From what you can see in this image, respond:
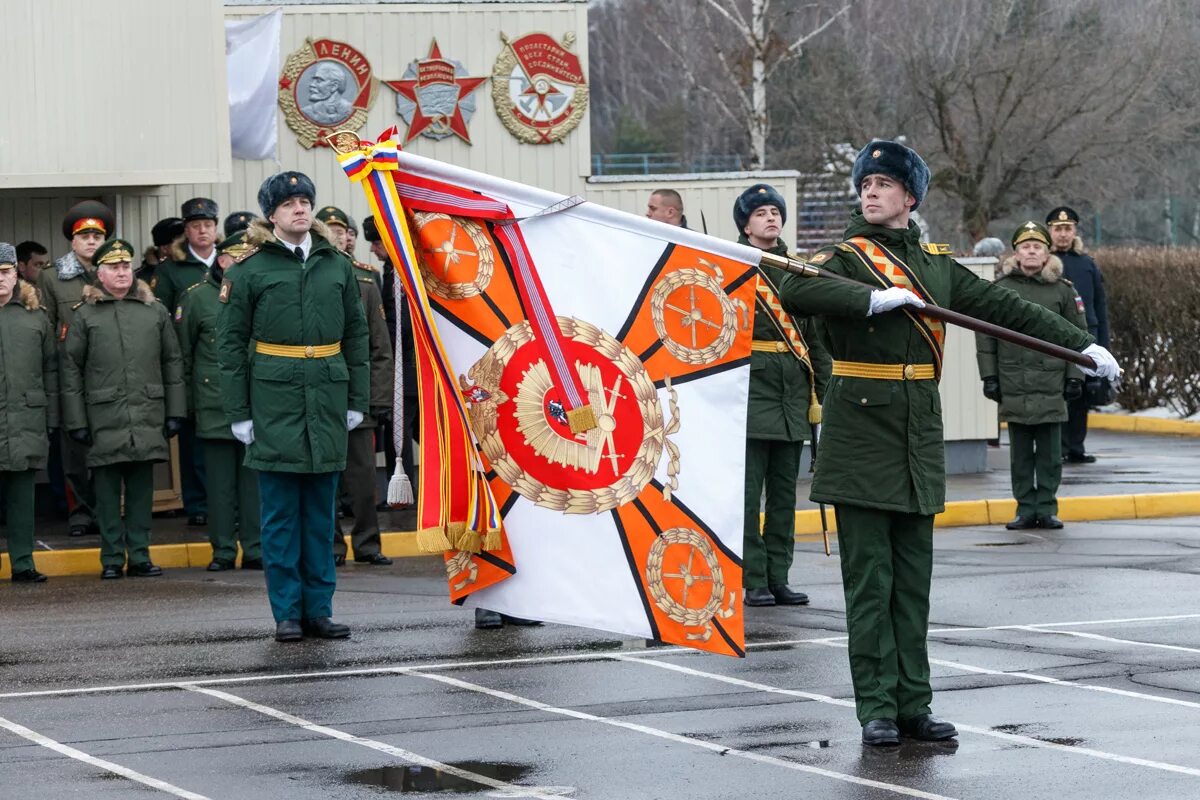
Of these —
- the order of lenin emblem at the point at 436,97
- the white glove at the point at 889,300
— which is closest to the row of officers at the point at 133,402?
the order of lenin emblem at the point at 436,97

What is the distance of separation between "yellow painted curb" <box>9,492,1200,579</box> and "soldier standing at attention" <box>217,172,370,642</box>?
3276mm

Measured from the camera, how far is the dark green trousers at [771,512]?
36.3ft

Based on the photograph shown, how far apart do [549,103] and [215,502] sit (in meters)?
5.29

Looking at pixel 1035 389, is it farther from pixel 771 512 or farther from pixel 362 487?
pixel 362 487

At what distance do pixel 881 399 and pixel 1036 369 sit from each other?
22.8ft

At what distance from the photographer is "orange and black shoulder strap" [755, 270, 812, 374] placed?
432 inches

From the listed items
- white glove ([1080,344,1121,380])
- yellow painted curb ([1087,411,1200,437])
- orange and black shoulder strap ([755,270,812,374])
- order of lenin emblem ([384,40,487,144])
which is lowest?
yellow painted curb ([1087,411,1200,437])

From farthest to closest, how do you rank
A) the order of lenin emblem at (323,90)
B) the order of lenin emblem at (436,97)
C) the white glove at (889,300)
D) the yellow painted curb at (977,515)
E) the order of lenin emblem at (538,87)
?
the order of lenin emblem at (538,87), the order of lenin emblem at (436,97), the order of lenin emblem at (323,90), the yellow painted curb at (977,515), the white glove at (889,300)

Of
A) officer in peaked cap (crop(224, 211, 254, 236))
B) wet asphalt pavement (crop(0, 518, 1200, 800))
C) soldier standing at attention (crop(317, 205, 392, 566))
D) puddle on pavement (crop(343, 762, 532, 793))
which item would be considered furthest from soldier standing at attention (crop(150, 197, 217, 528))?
puddle on pavement (crop(343, 762, 532, 793))

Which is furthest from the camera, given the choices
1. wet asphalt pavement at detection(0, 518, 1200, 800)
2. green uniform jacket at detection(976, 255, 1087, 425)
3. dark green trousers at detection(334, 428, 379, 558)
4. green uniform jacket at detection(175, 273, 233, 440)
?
green uniform jacket at detection(976, 255, 1087, 425)

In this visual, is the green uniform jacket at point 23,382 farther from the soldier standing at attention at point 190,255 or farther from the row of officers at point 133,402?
the soldier standing at attention at point 190,255

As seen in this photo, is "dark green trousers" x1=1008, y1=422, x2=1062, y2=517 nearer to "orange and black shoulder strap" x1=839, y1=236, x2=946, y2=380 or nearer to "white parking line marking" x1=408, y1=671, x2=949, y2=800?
"white parking line marking" x1=408, y1=671, x2=949, y2=800

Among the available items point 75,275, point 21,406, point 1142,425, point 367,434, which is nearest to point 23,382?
point 21,406

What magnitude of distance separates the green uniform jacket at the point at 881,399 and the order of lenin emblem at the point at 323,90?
883 cm
